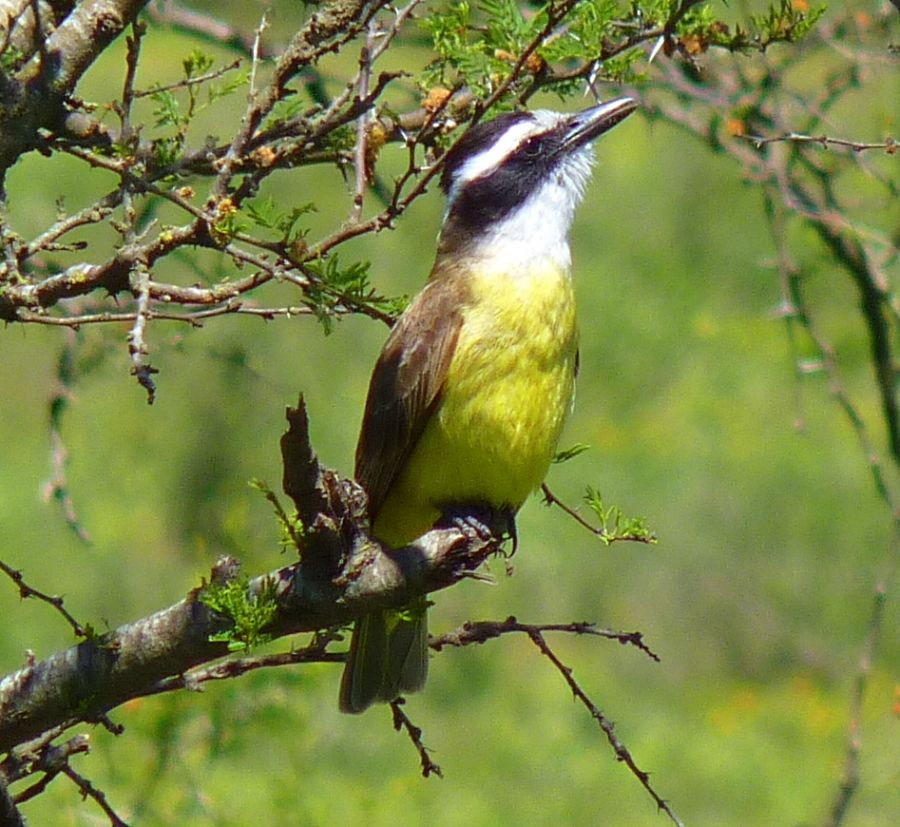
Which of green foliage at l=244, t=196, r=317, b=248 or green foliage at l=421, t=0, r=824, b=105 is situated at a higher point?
green foliage at l=421, t=0, r=824, b=105

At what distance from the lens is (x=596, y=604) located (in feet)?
37.9

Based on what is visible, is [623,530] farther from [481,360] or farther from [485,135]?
[485,135]

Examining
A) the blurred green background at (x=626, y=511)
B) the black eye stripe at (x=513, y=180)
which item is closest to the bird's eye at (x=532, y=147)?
the black eye stripe at (x=513, y=180)

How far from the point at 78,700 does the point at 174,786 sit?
3.38 metres

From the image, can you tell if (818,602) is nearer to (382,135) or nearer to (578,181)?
(578,181)

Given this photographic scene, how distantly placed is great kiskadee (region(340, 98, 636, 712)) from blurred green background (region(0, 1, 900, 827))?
363 centimetres

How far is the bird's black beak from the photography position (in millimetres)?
4316

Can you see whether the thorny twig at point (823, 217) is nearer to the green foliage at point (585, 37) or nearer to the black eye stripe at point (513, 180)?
the black eye stripe at point (513, 180)

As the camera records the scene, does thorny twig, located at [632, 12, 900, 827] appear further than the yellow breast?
Yes

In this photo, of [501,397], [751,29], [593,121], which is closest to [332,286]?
[751,29]

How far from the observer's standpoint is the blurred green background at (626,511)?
9516mm

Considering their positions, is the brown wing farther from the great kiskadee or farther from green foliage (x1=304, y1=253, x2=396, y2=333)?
green foliage (x1=304, y1=253, x2=396, y2=333)

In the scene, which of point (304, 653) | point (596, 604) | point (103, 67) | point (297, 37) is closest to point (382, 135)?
point (297, 37)

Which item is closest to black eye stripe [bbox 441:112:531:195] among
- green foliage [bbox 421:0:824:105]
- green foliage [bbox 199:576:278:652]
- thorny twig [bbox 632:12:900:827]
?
thorny twig [bbox 632:12:900:827]
